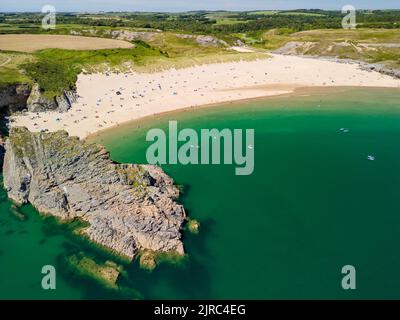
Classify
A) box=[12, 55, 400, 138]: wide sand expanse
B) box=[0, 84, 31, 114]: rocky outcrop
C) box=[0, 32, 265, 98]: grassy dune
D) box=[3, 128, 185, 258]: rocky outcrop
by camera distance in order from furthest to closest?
box=[0, 32, 265, 98]: grassy dune → box=[12, 55, 400, 138]: wide sand expanse → box=[0, 84, 31, 114]: rocky outcrop → box=[3, 128, 185, 258]: rocky outcrop

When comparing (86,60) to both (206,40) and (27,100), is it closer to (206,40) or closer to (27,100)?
(27,100)

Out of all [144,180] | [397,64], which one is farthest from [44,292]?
[397,64]

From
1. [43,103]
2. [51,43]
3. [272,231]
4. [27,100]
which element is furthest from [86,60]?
[272,231]

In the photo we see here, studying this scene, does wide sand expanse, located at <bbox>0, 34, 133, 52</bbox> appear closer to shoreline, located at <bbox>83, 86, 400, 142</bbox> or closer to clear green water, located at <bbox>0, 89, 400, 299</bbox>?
shoreline, located at <bbox>83, 86, 400, 142</bbox>

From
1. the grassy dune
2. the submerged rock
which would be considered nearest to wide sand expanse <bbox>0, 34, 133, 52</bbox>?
the grassy dune

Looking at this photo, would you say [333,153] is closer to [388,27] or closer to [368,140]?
[368,140]

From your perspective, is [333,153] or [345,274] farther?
[333,153]
